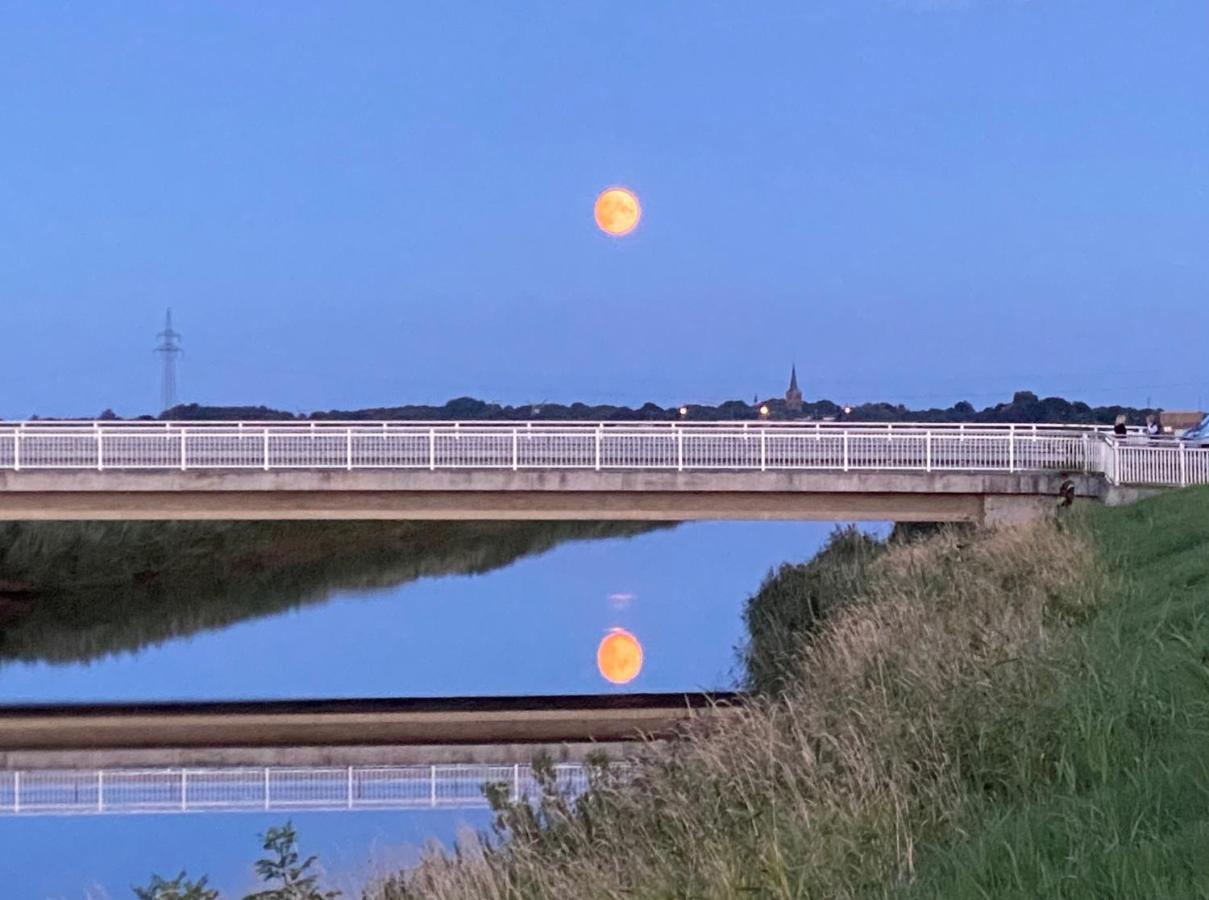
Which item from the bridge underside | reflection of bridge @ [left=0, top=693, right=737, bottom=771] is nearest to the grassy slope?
reflection of bridge @ [left=0, top=693, right=737, bottom=771]

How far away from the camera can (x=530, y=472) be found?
99.5 feet

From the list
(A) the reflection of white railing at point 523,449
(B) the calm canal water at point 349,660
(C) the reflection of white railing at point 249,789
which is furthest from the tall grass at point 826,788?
(A) the reflection of white railing at point 523,449

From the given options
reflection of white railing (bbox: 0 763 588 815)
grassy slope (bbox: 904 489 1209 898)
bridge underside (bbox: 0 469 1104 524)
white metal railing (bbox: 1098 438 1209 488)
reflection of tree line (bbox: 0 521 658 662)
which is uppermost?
white metal railing (bbox: 1098 438 1209 488)

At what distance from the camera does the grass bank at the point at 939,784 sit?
7535 millimetres

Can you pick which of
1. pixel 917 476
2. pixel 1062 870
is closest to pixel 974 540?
pixel 917 476

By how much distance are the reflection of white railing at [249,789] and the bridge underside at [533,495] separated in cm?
927

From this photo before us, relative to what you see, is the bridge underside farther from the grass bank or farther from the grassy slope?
the grassy slope

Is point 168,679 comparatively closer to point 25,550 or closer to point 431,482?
point 431,482

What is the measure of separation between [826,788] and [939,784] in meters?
0.70

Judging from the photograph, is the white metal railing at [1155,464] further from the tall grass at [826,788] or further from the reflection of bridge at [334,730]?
the tall grass at [826,788]

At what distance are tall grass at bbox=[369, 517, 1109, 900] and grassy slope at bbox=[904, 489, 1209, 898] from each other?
8.4 inches

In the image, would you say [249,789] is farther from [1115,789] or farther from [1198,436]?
[1198,436]

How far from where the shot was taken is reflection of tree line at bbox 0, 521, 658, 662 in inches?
1465

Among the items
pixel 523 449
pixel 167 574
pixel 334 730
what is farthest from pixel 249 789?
pixel 167 574
